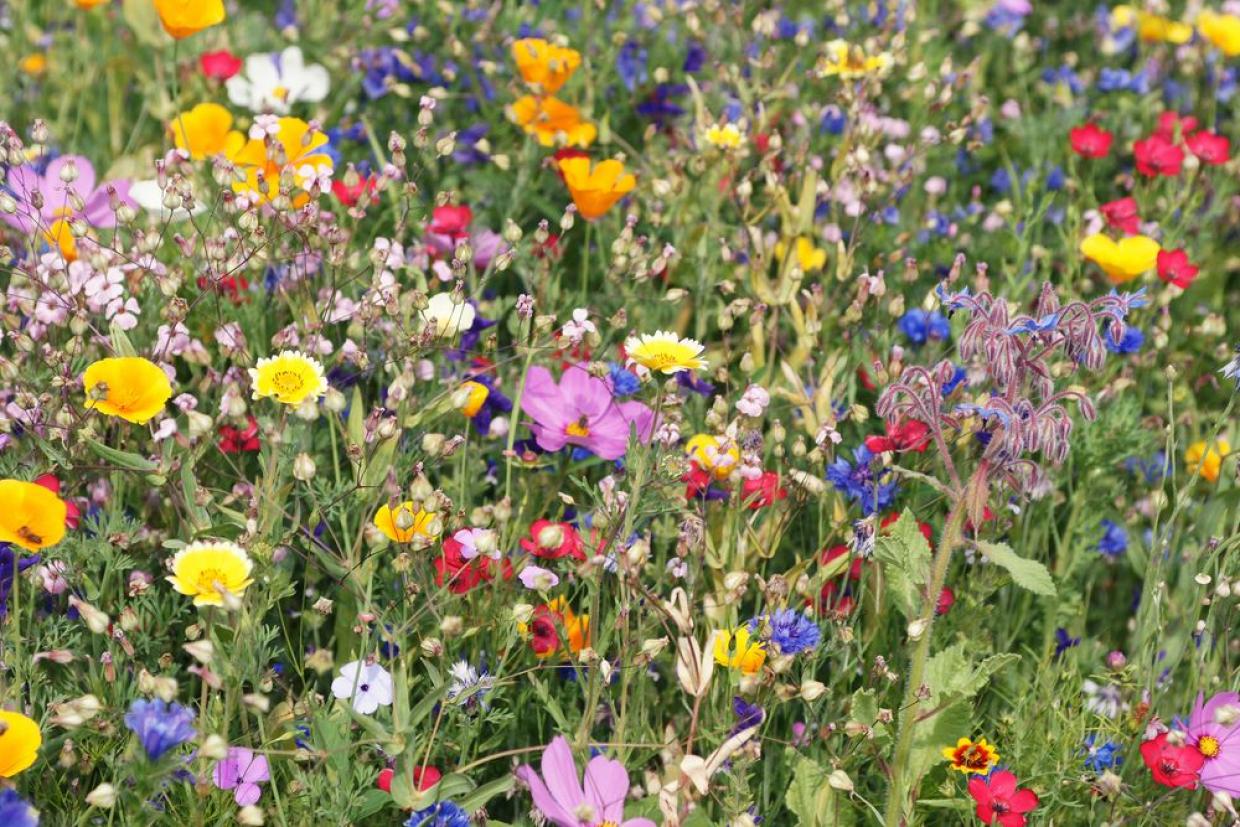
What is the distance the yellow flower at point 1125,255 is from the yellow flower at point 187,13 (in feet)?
5.25

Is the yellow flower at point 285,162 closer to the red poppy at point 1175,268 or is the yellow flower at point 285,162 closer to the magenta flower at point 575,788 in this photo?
the magenta flower at point 575,788

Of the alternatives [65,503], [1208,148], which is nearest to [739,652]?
[65,503]

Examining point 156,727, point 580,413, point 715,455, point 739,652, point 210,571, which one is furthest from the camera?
point 580,413

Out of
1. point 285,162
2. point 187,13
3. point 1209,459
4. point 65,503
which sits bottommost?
point 1209,459

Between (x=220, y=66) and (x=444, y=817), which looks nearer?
(x=444, y=817)

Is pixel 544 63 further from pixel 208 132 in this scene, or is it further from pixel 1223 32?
pixel 1223 32

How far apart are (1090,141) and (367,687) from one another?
1.97 meters

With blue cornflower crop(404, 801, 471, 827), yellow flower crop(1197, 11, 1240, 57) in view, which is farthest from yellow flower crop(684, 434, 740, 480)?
yellow flower crop(1197, 11, 1240, 57)

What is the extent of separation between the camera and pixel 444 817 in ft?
5.52

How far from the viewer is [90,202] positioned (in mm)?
2699

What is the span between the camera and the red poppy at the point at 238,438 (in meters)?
2.13

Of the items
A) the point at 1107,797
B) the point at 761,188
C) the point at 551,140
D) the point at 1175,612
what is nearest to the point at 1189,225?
the point at 761,188

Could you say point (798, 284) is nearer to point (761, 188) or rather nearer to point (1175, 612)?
point (761, 188)

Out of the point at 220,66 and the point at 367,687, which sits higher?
the point at 220,66
